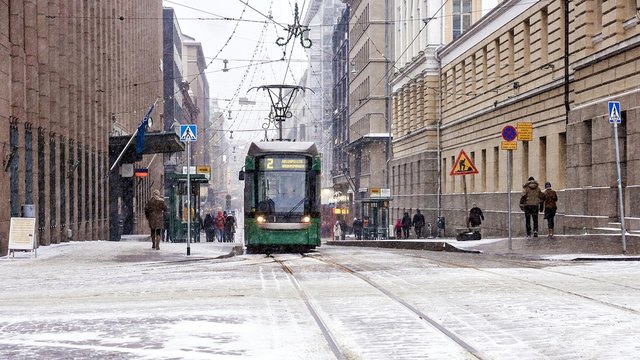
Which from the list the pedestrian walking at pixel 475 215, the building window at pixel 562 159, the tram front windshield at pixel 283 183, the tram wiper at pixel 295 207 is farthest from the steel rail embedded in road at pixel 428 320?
the pedestrian walking at pixel 475 215

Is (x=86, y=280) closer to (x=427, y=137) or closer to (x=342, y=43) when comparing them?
(x=427, y=137)

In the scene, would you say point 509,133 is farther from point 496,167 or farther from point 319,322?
point 496,167

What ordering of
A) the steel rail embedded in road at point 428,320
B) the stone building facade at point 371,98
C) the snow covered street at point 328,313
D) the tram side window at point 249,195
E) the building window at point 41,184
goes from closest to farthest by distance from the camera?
the steel rail embedded in road at point 428,320, the snow covered street at point 328,313, the tram side window at point 249,195, the building window at point 41,184, the stone building facade at point 371,98

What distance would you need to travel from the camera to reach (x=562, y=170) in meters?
31.6

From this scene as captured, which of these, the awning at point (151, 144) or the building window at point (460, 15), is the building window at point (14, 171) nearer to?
the awning at point (151, 144)

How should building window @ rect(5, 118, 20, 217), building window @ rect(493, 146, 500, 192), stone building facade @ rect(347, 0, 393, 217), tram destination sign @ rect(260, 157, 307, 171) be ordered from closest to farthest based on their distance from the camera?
building window @ rect(5, 118, 20, 217) < tram destination sign @ rect(260, 157, 307, 171) < building window @ rect(493, 146, 500, 192) < stone building facade @ rect(347, 0, 393, 217)

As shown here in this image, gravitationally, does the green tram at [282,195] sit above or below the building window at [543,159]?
below

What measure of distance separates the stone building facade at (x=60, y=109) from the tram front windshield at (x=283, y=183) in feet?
20.7

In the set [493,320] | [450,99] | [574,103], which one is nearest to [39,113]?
[574,103]

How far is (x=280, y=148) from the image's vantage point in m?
25.7

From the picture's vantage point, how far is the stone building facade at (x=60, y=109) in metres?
24.8

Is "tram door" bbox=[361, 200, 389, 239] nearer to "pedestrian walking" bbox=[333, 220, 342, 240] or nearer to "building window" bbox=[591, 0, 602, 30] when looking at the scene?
"pedestrian walking" bbox=[333, 220, 342, 240]

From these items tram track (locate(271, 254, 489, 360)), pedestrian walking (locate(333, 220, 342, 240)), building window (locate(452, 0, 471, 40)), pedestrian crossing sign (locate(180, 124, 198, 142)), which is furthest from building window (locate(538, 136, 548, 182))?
pedestrian walking (locate(333, 220, 342, 240))

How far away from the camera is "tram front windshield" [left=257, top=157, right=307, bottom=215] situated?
2533cm
